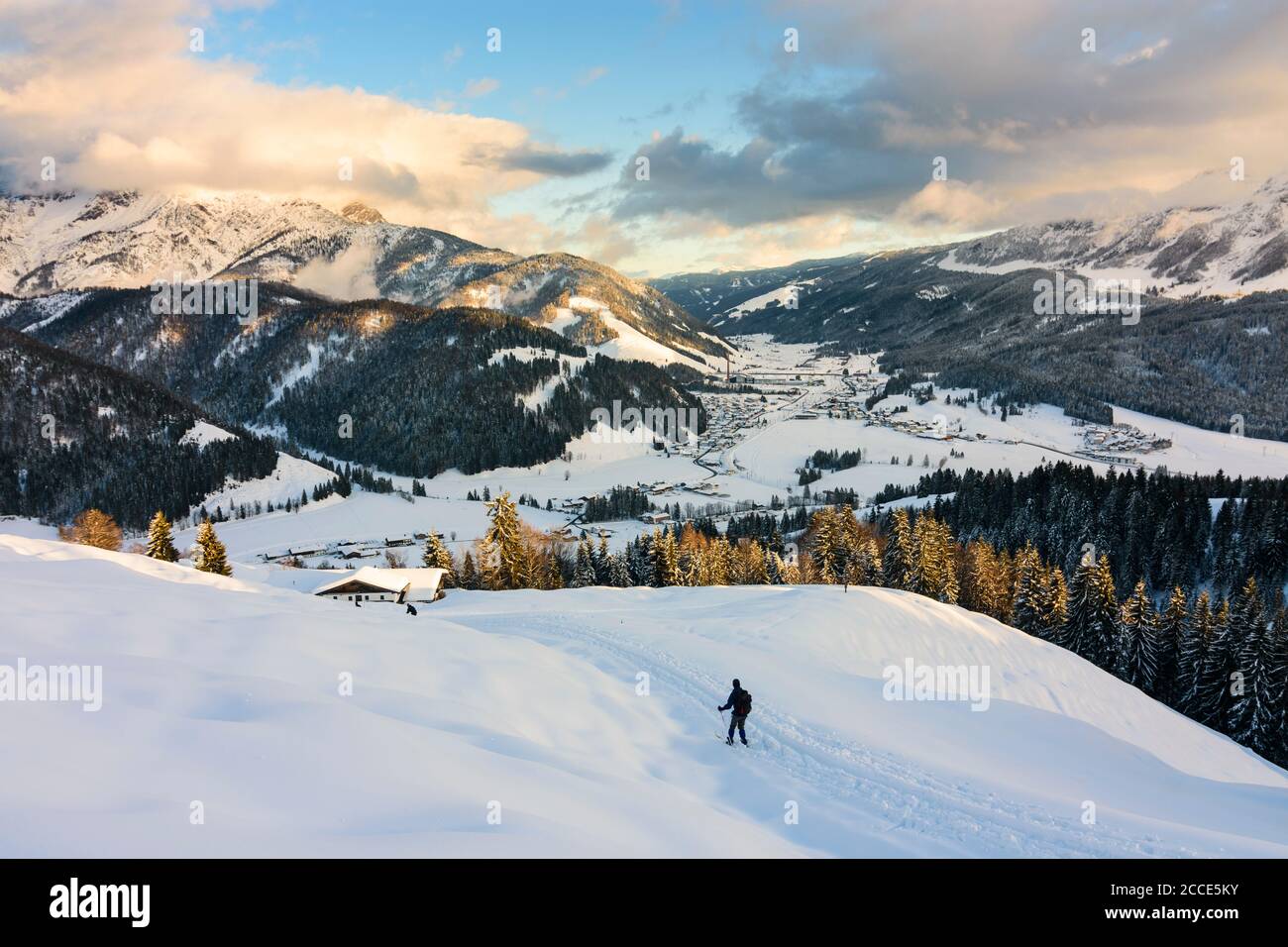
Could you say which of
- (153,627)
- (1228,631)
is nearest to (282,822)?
A: (153,627)

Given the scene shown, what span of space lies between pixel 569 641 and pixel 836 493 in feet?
426

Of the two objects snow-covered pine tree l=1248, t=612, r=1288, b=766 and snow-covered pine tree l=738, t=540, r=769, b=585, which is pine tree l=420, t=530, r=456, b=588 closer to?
snow-covered pine tree l=738, t=540, r=769, b=585

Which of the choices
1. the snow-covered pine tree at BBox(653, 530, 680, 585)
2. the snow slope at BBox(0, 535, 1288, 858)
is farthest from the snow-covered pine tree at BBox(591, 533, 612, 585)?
the snow slope at BBox(0, 535, 1288, 858)

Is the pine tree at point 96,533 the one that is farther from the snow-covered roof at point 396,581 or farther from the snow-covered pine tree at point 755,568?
the snow-covered pine tree at point 755,568

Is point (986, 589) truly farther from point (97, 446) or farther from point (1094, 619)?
point (97, 446)

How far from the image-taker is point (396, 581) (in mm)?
53312

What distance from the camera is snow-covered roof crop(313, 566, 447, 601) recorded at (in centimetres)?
5124

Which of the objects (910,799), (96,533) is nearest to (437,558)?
(96,533)

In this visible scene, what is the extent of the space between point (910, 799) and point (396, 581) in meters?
46.1

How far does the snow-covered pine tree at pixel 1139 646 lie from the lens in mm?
51531

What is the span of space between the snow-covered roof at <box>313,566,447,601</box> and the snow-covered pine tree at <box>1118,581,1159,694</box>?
5340 cm

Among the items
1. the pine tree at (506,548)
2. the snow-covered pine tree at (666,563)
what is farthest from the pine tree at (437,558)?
the snow-covered pine tree at (666,563)

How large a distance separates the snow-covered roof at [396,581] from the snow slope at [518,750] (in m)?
20.9

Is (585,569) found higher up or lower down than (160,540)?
lower down
